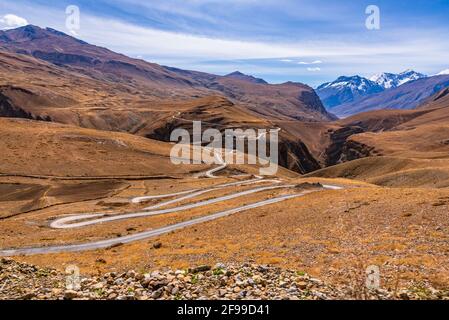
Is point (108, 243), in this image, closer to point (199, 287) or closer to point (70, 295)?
point (70, 295)

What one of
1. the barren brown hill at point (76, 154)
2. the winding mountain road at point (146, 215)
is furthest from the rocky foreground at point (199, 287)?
the barren brown hill at point (76, 154)

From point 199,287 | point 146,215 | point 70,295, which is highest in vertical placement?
point 70,295

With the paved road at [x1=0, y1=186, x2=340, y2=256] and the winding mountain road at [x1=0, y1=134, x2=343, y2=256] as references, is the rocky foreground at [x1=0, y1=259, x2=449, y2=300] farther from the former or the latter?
the winding mountain road at [x1=0, y1=134, x2=343, y2=256]

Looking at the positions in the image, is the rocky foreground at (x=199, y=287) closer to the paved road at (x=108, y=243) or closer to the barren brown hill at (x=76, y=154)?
the paved road at (x=108, y=243)

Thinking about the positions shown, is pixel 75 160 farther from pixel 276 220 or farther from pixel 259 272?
pixel 259 272

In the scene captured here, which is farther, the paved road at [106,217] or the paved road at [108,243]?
the paved road at [106,217]

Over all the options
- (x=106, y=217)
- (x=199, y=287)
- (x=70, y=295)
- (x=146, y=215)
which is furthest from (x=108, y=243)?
(x=199, y=287)

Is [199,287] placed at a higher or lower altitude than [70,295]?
lower

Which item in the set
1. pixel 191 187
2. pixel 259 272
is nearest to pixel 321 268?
pixel 259 272

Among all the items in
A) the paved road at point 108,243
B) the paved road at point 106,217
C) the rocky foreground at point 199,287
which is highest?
the rocky foreground at point 199,287

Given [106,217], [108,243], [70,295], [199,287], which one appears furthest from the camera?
[106,217]
